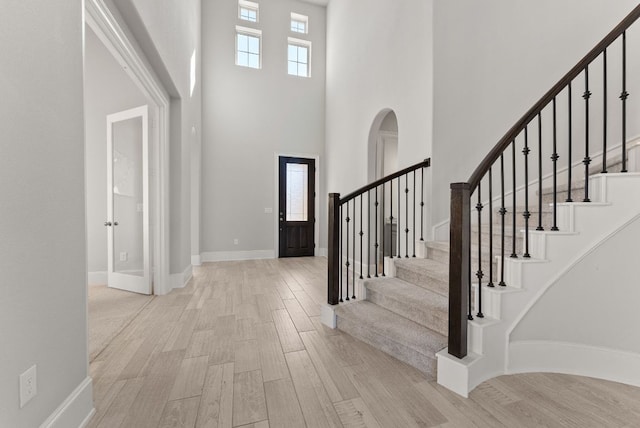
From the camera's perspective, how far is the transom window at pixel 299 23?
262 inches

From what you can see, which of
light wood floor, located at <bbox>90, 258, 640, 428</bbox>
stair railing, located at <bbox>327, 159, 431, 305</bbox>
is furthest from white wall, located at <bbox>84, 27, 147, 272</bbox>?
stair railing, located at <bbox>327, 159, 431, 305</bbox>

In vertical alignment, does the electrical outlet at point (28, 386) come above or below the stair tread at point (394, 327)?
above

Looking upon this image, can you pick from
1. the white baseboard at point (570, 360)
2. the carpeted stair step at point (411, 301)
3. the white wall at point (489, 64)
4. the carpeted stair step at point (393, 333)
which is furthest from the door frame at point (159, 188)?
the white baseboard at point (570, 360)

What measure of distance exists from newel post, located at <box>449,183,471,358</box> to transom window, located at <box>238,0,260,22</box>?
652cm

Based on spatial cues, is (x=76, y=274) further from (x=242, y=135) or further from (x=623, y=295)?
(x=242, y=135)

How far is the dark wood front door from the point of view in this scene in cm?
648

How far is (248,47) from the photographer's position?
20.9 ft

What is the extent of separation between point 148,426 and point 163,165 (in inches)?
118

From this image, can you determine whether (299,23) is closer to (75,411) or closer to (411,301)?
(411,301)

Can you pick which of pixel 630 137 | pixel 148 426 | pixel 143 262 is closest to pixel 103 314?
pixel 143 262

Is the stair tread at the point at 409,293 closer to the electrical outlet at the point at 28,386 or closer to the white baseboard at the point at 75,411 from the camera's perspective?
the white baseboard at the point at 75,411

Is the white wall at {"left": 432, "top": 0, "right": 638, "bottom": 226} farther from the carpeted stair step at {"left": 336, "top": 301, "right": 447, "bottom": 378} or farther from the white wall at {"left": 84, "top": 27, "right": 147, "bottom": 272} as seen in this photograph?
the white wall at {"left": 84, "top": 27, "right": 147, "bottom": 272}

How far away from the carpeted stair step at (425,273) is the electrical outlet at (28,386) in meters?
2.55

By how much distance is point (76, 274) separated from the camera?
1.51 metres
